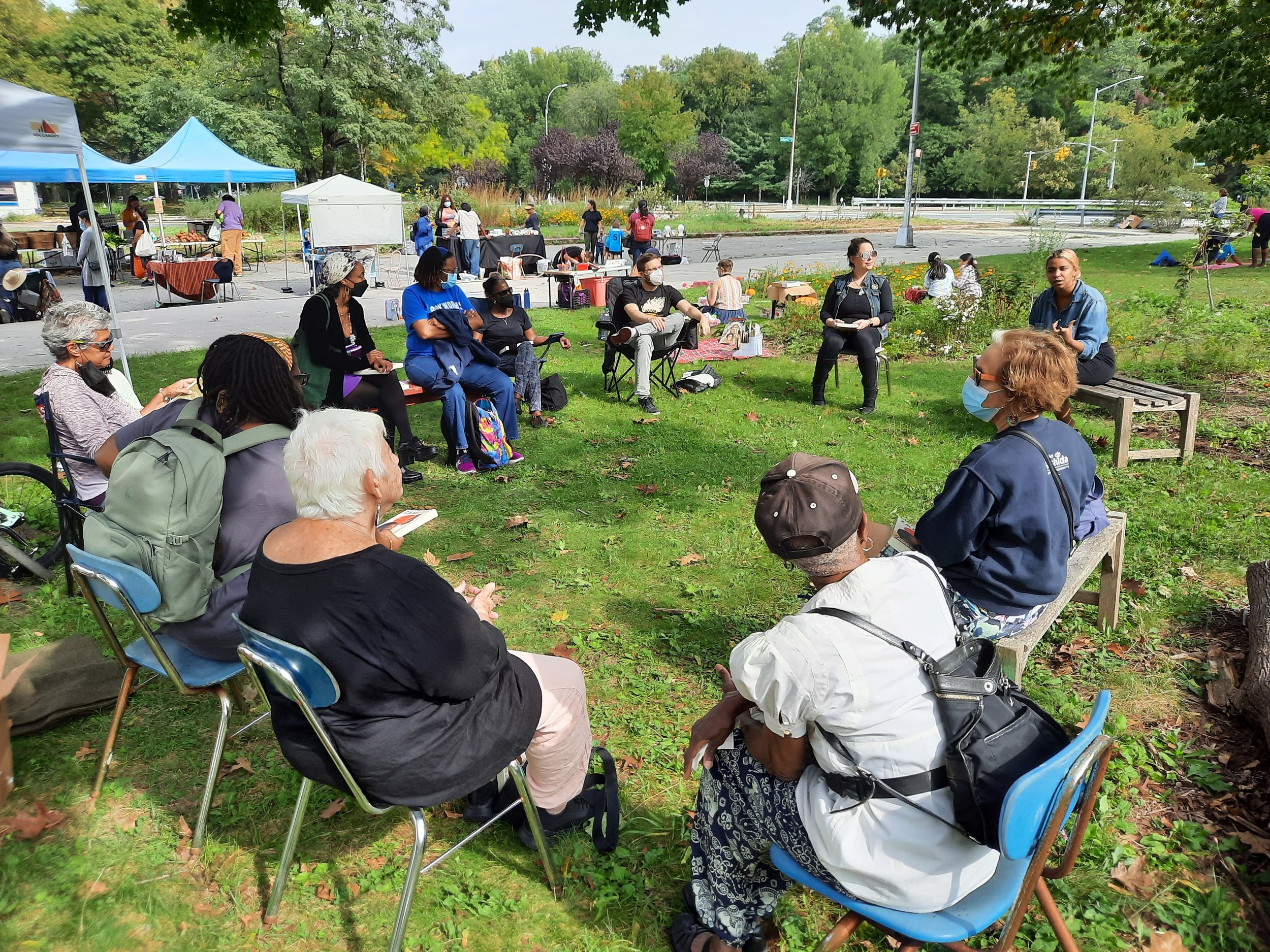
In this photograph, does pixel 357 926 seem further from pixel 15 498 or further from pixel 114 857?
pixel 15 498

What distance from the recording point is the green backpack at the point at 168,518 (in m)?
3.09

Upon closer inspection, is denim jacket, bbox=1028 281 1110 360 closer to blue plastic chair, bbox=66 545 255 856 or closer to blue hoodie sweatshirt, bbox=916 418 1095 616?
blue hoodie sweatshirt, bbox=916 418 1095 616

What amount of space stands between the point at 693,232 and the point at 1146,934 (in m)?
35.2

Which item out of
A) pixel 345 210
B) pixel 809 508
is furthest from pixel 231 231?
pixel 809 508

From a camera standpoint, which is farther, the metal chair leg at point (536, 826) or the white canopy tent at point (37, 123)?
the white canopy tent at point (37, 123)

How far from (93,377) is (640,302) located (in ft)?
18.5

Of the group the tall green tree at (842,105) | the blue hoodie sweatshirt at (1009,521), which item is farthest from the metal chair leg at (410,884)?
the tall green tree at (842,105)

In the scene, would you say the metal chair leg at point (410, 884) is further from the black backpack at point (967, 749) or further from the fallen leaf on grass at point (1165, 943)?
the fallen leaf on grass at point (1165, 943)

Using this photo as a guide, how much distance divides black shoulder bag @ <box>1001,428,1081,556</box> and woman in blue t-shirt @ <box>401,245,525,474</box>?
4814mm

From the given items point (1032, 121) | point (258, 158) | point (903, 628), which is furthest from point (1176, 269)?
point (1032, 121)

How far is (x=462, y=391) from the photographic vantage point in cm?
714

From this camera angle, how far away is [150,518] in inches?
122

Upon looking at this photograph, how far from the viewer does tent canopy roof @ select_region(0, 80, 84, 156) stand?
20.4 feet

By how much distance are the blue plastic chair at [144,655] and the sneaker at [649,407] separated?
578cm
